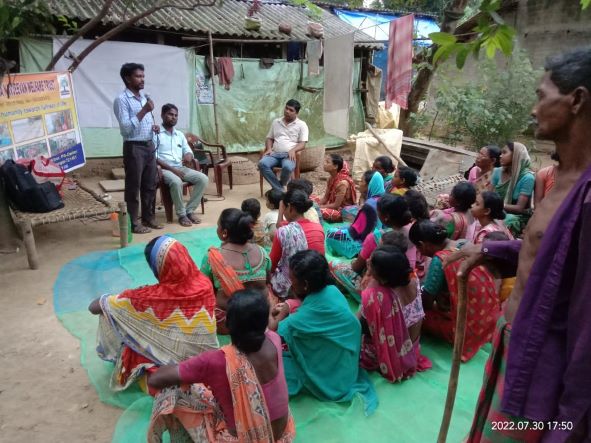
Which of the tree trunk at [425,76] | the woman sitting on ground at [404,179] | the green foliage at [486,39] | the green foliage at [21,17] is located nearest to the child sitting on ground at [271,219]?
the woman sitting on ground at [404,179]

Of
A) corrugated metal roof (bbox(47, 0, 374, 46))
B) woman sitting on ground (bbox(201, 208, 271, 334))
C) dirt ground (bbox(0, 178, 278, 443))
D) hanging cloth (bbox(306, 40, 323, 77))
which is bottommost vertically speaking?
dirt ground (bbox(0, 178, 278, 443))

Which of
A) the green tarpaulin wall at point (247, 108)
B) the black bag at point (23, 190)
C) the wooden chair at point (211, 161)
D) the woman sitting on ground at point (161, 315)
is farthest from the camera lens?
the green tarpaulin wall at point (247, 108)

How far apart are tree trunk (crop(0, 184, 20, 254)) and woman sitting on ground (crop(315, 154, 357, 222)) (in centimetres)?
346

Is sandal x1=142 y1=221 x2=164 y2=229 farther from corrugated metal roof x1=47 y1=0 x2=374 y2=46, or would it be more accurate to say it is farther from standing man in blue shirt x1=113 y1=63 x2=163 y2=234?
corrugated metal roof x1=47 y1=0 x2=374 y2=46

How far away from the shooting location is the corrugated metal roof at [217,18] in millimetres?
7516

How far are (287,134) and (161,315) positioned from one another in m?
4.97

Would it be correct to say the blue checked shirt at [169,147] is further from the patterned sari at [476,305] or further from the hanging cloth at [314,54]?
the patterned sari at [476,305]

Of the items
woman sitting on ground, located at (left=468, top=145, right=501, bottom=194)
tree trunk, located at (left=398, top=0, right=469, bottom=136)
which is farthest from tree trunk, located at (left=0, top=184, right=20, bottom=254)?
tree trunk, located at (left=398, top=0, right=469, bottom=136)

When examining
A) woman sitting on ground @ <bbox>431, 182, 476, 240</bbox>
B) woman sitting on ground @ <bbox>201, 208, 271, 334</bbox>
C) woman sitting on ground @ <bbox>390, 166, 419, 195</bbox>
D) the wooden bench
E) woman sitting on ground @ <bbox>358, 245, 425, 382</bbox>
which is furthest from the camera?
woman sitting on ground @ <bbox>390, 166, 419, 195</bbox>

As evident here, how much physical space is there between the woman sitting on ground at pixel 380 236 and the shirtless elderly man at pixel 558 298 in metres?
1.99

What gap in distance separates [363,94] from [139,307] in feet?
30.9

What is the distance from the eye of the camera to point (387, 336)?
2715 millimetres

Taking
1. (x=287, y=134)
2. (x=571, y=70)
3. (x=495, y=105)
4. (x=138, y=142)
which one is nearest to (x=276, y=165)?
(x=287, y=134)

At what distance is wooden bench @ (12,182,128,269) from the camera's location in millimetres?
4305
